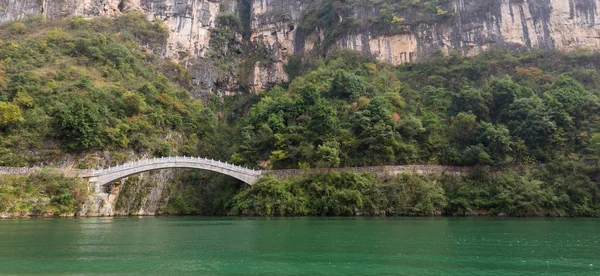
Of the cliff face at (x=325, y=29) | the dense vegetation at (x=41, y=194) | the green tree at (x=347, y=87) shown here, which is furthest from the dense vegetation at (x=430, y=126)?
the dense vegetation at (x=41, y=194)

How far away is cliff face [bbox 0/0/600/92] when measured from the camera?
50031 millimetres

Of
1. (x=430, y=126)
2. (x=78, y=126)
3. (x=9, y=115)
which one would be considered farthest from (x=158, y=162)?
(x=430, y=126)

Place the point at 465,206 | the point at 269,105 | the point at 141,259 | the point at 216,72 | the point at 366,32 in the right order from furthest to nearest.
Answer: the point at 216,72 → the point at 366,32 → the point at 269,105 → the point at 465,206 → the point at 141,259

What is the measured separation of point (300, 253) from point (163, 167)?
2245 centimetres

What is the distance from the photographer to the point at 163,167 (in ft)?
104

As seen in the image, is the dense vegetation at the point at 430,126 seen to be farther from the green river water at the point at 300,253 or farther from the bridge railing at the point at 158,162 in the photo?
the green river water at the point at 300,253

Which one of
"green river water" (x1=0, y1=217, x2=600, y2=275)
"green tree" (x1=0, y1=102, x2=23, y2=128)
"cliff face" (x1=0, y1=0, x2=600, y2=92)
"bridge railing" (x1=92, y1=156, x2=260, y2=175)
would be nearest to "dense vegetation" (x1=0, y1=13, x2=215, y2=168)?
"green tree" (x1=0, y1=102, x2=23, y2=128)

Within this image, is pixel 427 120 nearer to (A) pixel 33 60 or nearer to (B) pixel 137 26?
(A) pixel 33 60

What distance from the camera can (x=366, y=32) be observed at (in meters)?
54.2

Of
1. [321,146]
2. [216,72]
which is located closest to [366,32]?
[216,72]

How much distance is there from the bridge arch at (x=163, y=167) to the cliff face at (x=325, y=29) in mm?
25126

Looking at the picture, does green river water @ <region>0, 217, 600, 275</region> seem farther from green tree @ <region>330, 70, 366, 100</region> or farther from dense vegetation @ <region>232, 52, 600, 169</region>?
green tree @ <region>330, 70, 366, 100</region>

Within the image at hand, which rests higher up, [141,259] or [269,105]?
[269,105]

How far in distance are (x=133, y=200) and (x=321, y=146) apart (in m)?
16.4
